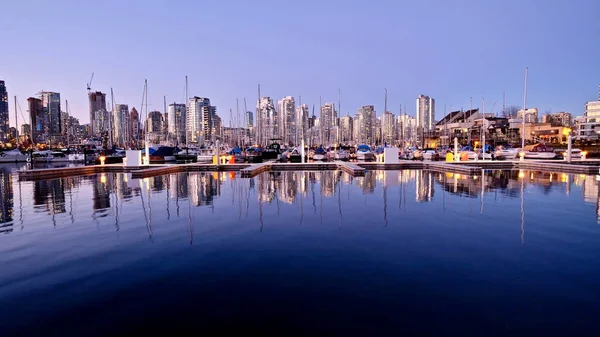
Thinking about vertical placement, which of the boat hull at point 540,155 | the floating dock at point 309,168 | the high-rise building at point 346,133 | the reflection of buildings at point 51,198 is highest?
the high-rise building at point 346,133

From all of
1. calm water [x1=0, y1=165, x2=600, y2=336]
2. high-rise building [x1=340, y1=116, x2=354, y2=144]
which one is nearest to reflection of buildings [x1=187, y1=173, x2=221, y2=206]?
calm water [x1=0, y1=165, x2=600, y2=336]

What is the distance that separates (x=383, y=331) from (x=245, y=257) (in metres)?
3.52

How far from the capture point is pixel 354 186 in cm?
1811

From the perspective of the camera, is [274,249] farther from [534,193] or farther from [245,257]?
[534,193]

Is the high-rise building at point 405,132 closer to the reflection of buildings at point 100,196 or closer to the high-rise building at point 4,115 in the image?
the reflection of buildings at point 100,196

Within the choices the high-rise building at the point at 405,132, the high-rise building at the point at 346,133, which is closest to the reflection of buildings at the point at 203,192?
the high-rise building at the point at 405,132

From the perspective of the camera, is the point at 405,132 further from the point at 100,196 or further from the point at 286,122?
the point at 100,196

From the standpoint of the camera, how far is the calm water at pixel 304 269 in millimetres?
4730

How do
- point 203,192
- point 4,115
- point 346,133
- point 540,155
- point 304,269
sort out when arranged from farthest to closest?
point 4,115
point 346,133
point 540,155
point 203,192
point 304,269

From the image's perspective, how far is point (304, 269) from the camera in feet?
21.5

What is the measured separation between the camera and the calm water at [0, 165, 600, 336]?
15.5 ft

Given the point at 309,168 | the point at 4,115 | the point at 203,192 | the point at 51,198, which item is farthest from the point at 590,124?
the point at 4,115

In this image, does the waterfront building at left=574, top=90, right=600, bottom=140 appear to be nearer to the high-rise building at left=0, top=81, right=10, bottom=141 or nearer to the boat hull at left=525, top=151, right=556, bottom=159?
the boat hull at left=525, top=151, right=556, bottom=159

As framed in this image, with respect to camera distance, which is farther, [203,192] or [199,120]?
[199,120]
